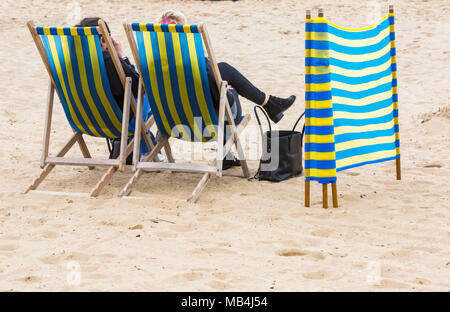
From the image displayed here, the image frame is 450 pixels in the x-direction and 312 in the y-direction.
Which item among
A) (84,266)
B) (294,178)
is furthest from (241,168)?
(84,266)

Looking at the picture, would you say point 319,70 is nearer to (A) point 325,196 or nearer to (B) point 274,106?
(A) point 325,196

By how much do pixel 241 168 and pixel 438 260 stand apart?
2.22m

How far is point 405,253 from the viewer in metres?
3.55

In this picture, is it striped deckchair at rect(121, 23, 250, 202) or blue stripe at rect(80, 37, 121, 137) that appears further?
blue stripe at rect(80, 37, 121, 137)

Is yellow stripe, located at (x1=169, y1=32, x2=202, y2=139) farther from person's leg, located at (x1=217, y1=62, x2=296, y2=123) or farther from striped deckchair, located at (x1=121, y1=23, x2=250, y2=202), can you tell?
person's leg, located at (x1=217, y1=62, x2=296, y2=123)

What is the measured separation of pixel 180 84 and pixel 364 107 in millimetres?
1233

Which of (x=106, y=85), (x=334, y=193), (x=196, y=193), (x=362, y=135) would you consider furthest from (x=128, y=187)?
(x=362, y=135)

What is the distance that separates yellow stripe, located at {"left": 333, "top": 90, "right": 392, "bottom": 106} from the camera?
14.3ft

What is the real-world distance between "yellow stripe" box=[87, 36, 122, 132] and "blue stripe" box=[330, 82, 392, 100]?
5.00 ft

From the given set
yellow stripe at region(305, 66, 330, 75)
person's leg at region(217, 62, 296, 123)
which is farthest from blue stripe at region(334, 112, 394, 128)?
person's leg at region(217, 62, 296, 123)

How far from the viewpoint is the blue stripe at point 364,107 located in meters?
4.35

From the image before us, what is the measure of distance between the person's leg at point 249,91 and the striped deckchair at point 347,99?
0.72 m

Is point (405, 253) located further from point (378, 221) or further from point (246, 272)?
point (246, 272)

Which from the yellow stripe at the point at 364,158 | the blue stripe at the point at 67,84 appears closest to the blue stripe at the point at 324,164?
the yellow stripe at the point at 364,158
